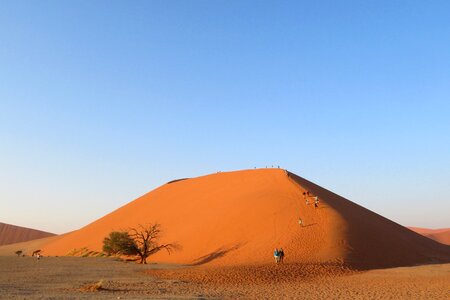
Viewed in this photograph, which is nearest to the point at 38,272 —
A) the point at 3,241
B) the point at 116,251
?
the point at 116,251

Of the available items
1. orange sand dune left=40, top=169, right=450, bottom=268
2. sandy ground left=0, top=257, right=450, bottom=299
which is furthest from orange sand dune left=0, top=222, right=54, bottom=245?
sandy ground left=0, top=257, right=450, bottom=299

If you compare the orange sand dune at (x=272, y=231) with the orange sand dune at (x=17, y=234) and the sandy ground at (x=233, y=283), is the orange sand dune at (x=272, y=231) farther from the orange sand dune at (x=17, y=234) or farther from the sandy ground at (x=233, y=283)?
the orange sand dune at (x=17, y=234)

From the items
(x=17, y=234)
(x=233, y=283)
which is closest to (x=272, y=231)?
(x=233, y=283)

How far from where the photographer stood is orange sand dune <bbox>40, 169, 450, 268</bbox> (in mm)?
28781

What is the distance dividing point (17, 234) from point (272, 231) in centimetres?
9830

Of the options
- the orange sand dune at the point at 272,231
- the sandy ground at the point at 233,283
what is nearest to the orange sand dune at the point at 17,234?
the orange sand dune at the point at 272,231

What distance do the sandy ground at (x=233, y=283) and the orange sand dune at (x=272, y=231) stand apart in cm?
408

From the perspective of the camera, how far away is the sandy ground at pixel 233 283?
50.3 ft

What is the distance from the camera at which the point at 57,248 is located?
5212 cm

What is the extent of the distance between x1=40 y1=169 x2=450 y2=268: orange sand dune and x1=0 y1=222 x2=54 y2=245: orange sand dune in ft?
218

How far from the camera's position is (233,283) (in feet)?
64.1

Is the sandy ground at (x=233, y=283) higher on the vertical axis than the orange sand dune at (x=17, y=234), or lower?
lower

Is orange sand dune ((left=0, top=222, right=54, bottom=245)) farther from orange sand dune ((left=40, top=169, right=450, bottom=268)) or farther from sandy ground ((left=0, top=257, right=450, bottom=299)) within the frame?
sandy ground ((left=0, top=257, right=450, bottom=299))

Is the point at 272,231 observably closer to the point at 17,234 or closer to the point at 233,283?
the point at 233,283
